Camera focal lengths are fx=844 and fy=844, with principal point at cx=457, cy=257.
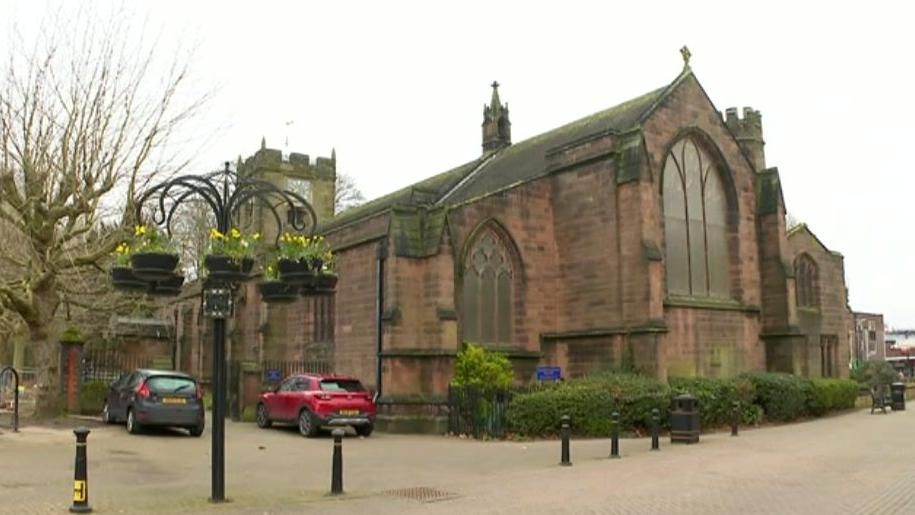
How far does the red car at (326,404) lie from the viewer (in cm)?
2048

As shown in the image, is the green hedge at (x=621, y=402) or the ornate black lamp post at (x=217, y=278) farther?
the green hedge at (x=621, y=402)

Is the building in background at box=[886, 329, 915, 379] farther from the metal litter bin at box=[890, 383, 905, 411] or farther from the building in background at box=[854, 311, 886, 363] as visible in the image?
the metal litter bin at box=[890, 383, 905, 411]

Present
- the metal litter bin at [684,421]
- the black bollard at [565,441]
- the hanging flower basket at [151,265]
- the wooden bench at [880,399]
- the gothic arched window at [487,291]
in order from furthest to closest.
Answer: the wooden bench at [880,399] < the gothic arched window at [487,291] < the metal litter bin at [684,421] < the black bollard at [565,441] < the hanging flower basket at [151,265]

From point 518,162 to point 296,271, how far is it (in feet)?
68.6

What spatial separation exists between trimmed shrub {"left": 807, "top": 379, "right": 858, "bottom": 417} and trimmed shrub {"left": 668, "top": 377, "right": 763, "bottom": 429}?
3490 mm

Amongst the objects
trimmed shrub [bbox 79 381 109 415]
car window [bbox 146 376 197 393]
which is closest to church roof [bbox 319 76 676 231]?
car window [bbox 146 376 197 393]

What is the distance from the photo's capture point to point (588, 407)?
20.3 m

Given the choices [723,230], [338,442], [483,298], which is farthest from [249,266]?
[723,230]

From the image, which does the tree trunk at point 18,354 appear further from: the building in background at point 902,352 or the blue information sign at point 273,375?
the building in background at point 902,352

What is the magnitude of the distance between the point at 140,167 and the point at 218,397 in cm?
1186

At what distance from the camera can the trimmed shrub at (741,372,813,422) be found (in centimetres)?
2419

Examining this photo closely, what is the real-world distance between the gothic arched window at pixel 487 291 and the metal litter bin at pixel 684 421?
7620 mm

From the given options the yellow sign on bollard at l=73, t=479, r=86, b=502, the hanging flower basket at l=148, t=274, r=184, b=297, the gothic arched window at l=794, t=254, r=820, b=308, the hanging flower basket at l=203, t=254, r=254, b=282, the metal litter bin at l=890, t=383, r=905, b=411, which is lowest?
the metal litter bin at l=890, t=383, r=905, b=411

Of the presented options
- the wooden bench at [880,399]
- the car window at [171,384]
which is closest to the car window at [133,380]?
the car window at [171,384]
